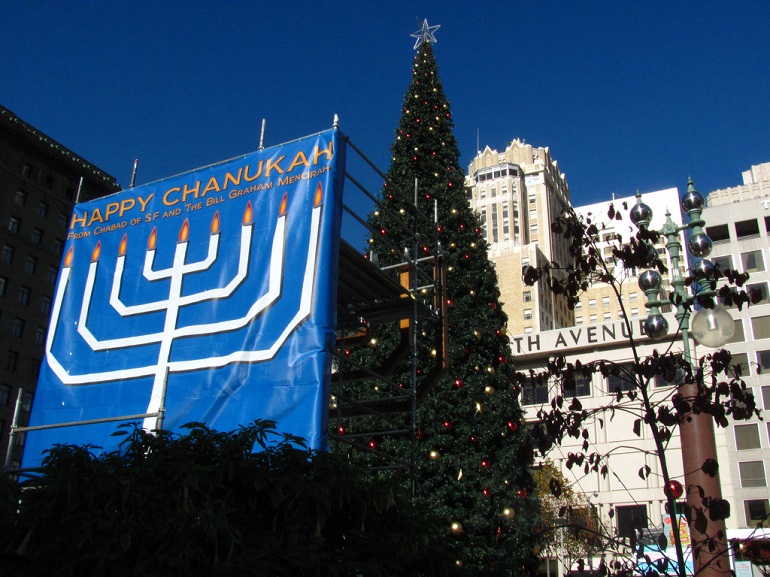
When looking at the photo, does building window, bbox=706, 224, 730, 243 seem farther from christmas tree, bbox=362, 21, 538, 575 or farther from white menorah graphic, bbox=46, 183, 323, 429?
white menorah graphic, bbox=46, 183, 323, 429

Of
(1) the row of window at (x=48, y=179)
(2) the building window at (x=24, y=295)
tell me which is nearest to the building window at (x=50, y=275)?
(2) the building window at (x=24, y=295)

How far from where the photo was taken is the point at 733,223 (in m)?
63.7

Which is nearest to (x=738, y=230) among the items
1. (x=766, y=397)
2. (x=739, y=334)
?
(x=739, y=334)

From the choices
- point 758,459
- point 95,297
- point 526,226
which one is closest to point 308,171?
point 95,297

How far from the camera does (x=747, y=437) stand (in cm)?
5647

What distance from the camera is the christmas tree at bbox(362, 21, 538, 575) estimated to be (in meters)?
13.5

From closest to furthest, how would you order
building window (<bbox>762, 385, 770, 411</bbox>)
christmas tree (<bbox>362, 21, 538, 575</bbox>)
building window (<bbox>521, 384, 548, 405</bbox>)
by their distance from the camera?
1. building window (<bbox>521, 384, 548, 405</bbox>)
2. christmas tree (<bbox>362, 21, 538, 575</bbox>)
3. building window (<bbox>762, 385, 770, 411</bbox>)

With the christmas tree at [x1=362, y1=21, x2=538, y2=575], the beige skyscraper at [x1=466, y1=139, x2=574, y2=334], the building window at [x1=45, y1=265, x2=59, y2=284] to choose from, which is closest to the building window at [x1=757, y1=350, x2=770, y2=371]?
the beige skyscraper at [x1=466, y1=139, x2=574, y2=334]

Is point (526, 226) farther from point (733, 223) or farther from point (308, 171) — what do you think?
point (308, 171)

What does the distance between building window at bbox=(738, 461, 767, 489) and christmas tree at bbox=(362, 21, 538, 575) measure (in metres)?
48.0

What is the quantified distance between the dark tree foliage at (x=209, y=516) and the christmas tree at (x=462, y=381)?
570 cm

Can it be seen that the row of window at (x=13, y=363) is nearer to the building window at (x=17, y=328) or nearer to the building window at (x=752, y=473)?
the building window at (x=17, y=328)

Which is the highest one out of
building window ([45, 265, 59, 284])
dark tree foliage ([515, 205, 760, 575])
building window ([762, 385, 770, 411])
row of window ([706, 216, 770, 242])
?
row of window ([706, 216, 770, 242])

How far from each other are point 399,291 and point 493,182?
384ft
